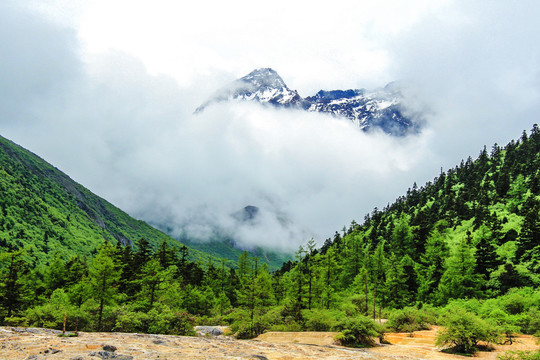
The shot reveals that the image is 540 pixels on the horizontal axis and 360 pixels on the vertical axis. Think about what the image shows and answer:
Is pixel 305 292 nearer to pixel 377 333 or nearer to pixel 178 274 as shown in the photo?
pixel 377 333

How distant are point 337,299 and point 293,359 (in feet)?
113

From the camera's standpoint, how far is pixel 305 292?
5066cm

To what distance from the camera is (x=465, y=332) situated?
25344 millimetres

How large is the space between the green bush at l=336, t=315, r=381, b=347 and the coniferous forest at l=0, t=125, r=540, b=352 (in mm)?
139

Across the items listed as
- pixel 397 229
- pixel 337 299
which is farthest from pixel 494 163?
pixel 337 299

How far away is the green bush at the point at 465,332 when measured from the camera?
2547cm

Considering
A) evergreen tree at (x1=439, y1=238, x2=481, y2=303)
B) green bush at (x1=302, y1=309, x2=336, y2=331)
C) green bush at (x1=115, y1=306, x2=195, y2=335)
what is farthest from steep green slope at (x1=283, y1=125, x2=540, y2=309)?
green bush at (x1=115, y1=306, x2=195, y2=335)

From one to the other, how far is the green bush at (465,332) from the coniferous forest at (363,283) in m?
0.09

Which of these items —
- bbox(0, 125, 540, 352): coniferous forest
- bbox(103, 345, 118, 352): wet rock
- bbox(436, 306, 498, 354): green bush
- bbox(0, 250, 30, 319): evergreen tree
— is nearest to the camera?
bbox(103, 345, 118, 352): wet rock

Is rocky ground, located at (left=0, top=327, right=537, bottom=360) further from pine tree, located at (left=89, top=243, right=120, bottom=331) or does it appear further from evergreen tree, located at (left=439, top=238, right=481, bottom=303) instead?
evergreen tree, located at (left=439, top=238, right=481, bottom=303)

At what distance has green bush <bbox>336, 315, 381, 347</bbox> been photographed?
29812mm

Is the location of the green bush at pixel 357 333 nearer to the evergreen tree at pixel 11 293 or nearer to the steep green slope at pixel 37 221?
the evergreen tree at pixel 11 293

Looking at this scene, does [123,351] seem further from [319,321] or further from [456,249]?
[456,249]

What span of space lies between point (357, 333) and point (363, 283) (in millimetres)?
33401
